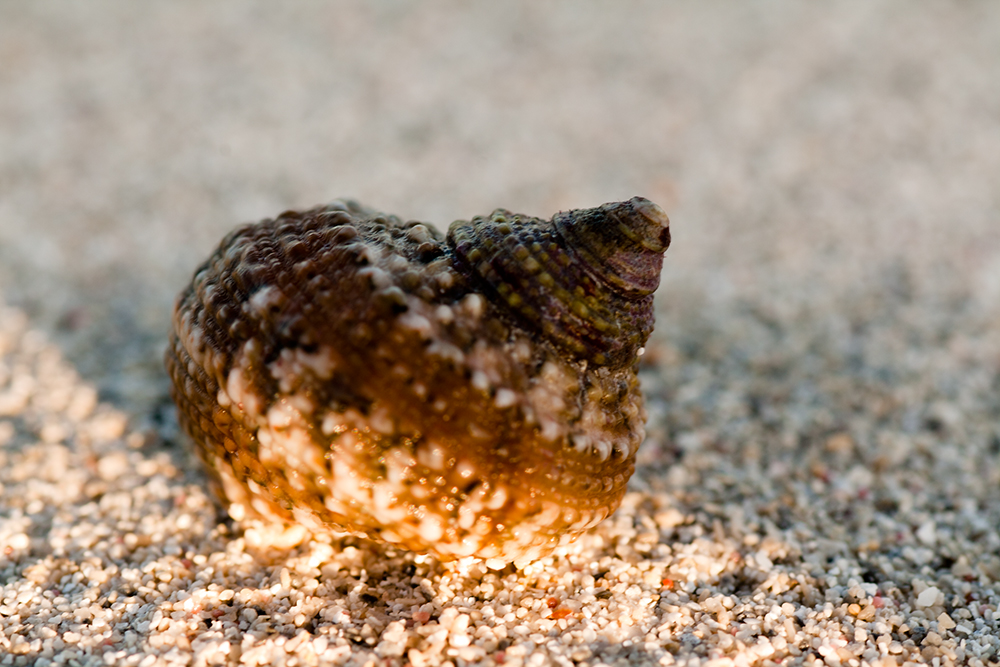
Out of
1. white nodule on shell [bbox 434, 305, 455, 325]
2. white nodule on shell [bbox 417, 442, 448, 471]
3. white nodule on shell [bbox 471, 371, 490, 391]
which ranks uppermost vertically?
white nodule on shell [bbox 434, 305, 455, 325]

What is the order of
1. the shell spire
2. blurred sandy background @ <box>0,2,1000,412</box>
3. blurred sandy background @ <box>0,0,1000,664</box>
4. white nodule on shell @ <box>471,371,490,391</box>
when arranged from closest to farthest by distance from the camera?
1. white nodule on shell @ <box>471,371,490,391</box>
2. the shell spire
3. blurred sandy background @ <box>0,0,1000,664</box>
4. blurred sandy background @ <box>0,2,1000,412</box>

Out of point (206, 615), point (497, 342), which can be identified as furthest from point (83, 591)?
point (497, 342)

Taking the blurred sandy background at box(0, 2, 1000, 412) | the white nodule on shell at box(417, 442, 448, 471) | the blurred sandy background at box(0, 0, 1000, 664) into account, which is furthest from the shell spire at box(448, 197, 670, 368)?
the blurred sandy background at box(0, 2, 1000, 412)

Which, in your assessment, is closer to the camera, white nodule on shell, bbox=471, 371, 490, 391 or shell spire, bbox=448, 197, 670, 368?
white nodule on shell, bbox=471, 371, 490, 391

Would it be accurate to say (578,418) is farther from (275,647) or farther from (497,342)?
(275,647)

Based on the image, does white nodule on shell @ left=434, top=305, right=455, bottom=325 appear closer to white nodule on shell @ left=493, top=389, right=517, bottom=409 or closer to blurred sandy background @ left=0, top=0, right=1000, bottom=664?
white nodule on shell @ left=493, top=389, right=517, bottom=409

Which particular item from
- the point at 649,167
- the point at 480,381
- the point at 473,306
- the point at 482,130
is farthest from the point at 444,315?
the point at 482,130

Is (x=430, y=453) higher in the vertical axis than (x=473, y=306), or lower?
lower

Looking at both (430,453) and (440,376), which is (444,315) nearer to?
(440,376)
